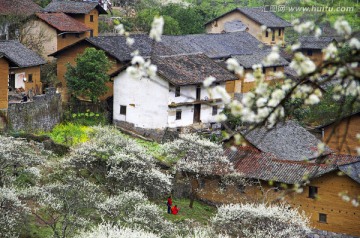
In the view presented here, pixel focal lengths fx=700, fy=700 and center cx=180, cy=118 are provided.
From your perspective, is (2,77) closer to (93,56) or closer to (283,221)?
(93,56)

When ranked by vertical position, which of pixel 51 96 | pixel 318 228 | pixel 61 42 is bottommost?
pixel 318 228

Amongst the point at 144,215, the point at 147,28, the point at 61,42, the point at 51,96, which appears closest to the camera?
the point at 144,215

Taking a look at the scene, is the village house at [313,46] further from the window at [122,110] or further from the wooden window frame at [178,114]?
the window at [122,110]

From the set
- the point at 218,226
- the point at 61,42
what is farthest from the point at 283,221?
the point at 61,42

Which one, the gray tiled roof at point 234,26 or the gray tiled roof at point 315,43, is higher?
the gray tiled roof at point 234,26

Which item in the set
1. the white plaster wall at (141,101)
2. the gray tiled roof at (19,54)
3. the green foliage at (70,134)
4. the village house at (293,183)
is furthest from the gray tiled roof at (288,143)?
the gray tiled roof at (19,54)

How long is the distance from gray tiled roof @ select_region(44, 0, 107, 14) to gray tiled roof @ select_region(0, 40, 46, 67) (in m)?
11.2

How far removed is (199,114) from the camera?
40219mm

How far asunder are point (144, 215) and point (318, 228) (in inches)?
464

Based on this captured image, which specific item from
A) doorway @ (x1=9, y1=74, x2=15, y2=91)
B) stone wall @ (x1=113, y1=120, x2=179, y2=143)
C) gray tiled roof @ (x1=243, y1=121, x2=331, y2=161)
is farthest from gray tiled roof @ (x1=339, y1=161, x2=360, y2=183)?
doorway @ (x1=9, y1=74, x2=15, y2=91)

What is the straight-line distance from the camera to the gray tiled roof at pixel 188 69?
126ft

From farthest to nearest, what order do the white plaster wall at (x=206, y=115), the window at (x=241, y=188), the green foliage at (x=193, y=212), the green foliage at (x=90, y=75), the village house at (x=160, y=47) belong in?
the village house at (x=160, y=47) → the white plaster wall at (x=206, y=115) → the green foliage at (x=90, y=75) → the window at (x=241, y=188) → the green foliage at (x=193, y=212)

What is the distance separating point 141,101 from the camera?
38938mm

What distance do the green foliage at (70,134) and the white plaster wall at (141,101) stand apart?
400 centimetres
